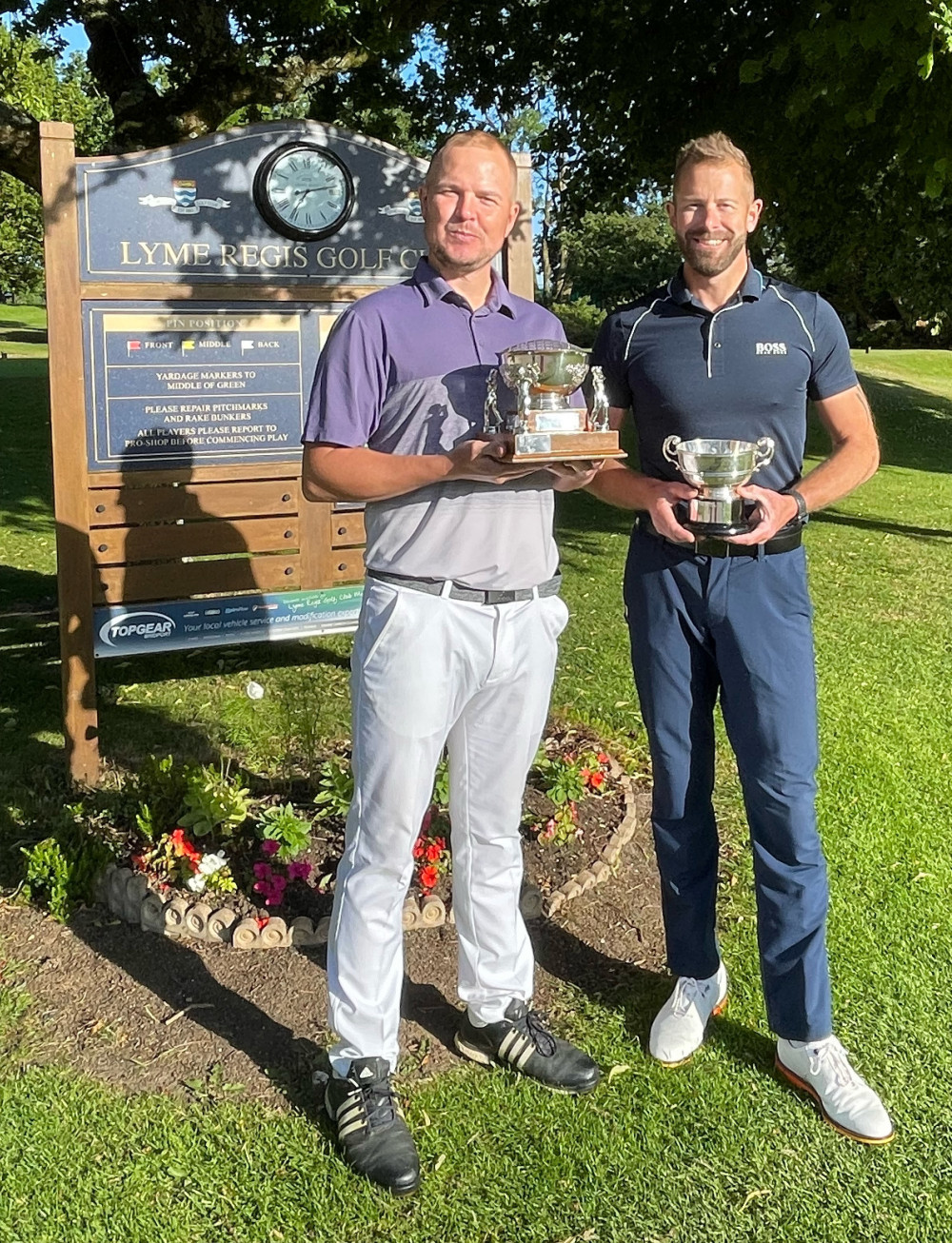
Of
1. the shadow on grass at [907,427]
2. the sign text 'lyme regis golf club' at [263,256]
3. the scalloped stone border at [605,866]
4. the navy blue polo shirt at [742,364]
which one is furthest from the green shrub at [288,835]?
the shadow on grass at [907,427]

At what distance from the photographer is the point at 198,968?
157 inches

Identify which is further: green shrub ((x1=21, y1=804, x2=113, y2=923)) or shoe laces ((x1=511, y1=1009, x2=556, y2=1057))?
green shrub ((x1=21, y1=804, x2=113, y2=923))

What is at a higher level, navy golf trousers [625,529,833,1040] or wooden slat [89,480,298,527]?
wooden slat [89,480,298,527]

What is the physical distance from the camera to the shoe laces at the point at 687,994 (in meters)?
3.59

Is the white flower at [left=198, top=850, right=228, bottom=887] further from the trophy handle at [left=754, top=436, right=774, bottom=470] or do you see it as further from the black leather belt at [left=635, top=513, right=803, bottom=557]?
the trophy handle at [left=754, top=436, right=774, bottom=470]

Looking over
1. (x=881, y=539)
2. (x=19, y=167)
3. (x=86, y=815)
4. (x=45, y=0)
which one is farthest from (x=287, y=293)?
(x=881, y=539)

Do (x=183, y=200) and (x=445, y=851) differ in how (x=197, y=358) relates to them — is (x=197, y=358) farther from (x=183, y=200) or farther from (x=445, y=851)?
(x=445, y=851)

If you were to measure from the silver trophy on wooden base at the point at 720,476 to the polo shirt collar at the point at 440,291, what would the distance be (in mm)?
592

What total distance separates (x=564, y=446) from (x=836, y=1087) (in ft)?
6.46

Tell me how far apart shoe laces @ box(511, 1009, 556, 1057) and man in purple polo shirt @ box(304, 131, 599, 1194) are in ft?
1.60

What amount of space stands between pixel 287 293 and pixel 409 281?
119 inches

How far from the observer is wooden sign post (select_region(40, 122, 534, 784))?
17.5ft

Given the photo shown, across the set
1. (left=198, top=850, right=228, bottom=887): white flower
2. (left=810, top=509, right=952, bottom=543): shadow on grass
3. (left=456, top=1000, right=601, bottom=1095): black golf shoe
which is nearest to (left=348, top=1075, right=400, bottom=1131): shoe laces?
(left=456, top=1000, right=601, bottom=1095): black golf shoe

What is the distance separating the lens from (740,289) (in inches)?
122
